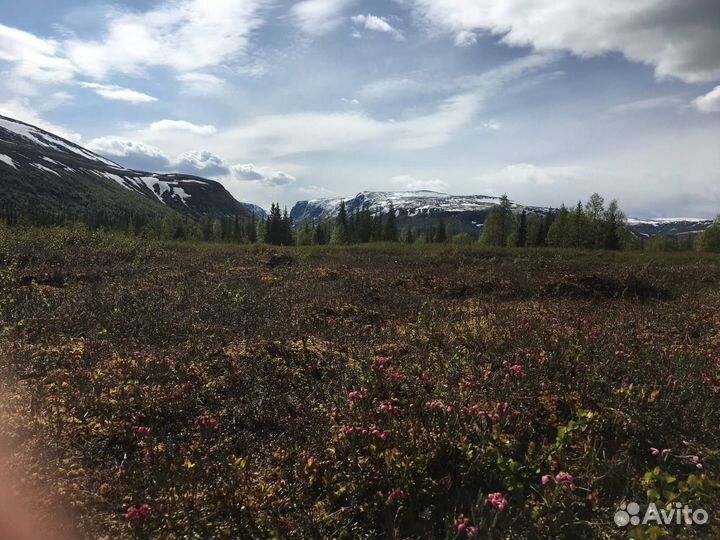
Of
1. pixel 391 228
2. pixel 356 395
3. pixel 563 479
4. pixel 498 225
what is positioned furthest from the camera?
pixel 391 228

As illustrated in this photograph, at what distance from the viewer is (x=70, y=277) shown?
13.6 m

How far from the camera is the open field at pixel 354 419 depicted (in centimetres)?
335

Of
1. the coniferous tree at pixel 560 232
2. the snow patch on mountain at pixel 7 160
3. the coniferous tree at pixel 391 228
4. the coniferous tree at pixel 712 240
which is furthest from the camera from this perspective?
the snow patch on mountain at pixel 7 160

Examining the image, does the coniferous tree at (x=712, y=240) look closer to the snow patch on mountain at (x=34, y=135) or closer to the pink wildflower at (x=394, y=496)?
the pink wildflower at (x=394, y=496)

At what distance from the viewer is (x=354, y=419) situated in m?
4.65

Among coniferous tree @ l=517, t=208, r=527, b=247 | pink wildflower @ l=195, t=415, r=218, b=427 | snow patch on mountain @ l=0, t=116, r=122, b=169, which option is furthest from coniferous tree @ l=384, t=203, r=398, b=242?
→ snow patch on mountain @ l=0, t=116, r=122, b=169

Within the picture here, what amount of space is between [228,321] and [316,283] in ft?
19.2

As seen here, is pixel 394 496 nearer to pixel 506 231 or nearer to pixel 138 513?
pixel 138 513

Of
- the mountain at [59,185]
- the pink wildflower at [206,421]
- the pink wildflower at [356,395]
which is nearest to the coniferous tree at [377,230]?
the mountain at [59,185]

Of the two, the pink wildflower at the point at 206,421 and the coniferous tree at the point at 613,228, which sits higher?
the coniferous tree at the point at 613,228

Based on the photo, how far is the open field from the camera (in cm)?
335

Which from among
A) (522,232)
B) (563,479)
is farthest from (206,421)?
(522,232)

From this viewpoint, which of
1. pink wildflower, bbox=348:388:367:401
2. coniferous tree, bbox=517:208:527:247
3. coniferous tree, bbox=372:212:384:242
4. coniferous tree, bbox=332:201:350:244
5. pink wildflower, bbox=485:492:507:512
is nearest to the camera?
pink wildflower, bbox=485:492:507:512

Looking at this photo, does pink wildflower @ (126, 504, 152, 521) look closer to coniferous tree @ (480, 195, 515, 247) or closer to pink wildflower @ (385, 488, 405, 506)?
pink wildflower @ (385, 488, 405, 506)
